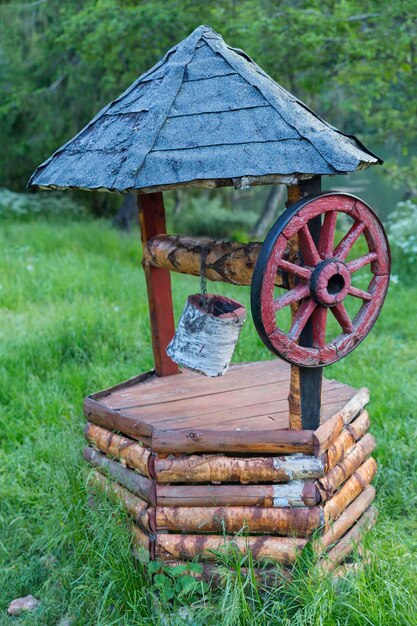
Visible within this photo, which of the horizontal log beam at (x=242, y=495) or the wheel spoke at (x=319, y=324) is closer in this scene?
the wheel spoke at (x=319, y=324)

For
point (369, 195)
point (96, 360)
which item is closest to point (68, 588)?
point (96, 360)

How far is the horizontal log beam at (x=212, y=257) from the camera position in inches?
101

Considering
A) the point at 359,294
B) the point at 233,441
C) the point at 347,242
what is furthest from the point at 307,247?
the point at 233,441

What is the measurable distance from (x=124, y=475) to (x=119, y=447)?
0.12 meters

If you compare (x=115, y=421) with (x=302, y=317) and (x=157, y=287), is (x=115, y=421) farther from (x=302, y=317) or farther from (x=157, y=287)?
(x=302, y=317)

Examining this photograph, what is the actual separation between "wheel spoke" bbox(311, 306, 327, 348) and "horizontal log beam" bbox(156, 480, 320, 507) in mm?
558

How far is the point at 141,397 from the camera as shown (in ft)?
10.3

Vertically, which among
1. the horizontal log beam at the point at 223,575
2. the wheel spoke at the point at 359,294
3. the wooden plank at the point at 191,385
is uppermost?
the wheel spoke at the point at 359,294

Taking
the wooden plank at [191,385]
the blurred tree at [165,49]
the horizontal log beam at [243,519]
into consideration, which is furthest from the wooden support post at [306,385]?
the blurred tree at [165,49]

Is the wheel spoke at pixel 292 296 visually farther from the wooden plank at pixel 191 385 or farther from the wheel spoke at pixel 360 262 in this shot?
the wooden plank at pixel 191 385

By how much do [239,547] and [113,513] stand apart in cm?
58

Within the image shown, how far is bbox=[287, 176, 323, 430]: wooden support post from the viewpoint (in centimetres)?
246

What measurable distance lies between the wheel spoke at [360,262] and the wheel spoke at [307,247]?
15 centimetres

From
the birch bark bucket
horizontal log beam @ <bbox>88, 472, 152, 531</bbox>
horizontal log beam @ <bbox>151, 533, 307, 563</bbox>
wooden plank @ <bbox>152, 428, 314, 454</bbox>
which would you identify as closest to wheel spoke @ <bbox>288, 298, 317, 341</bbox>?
the birch bark bucket
